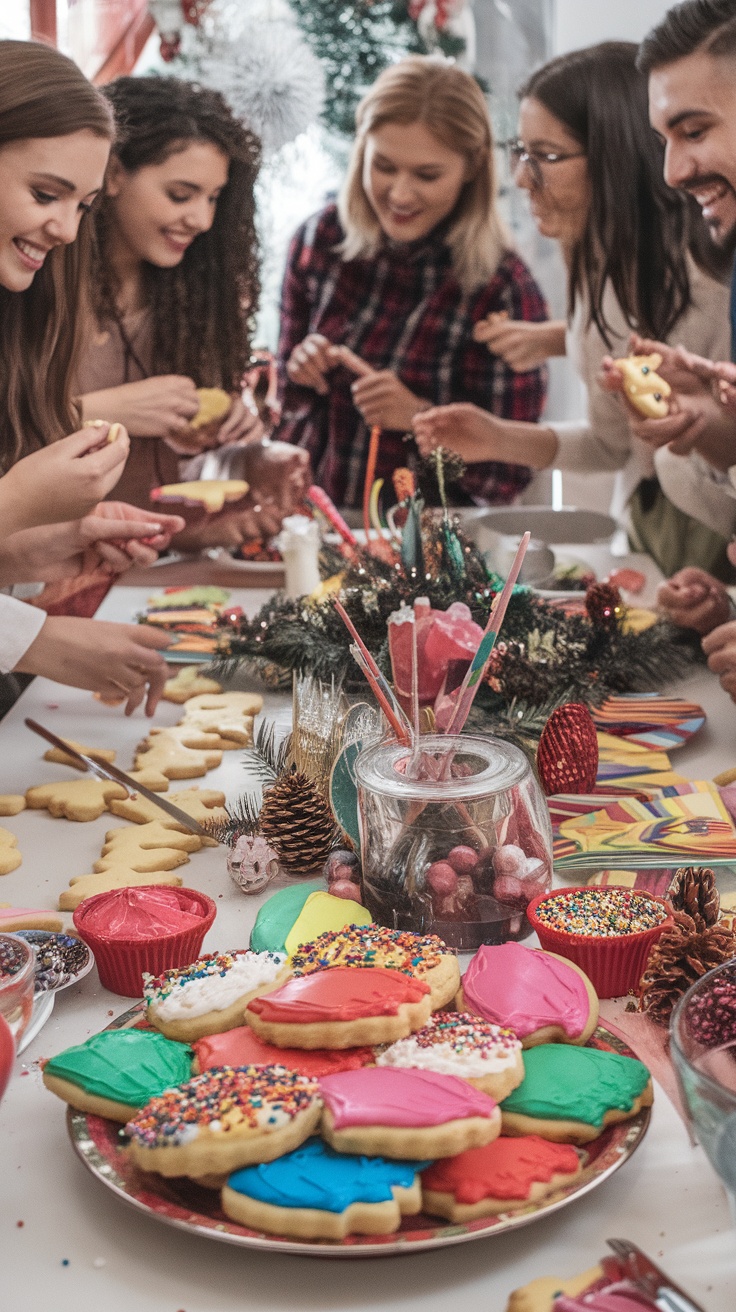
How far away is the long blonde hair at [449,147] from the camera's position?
300 cm

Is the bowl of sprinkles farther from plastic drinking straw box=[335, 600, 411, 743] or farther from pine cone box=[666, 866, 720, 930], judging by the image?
plastic drinking straw box=[335, 600, 411, 743]

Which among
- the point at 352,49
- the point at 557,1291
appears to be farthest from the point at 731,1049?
the point at 352,49

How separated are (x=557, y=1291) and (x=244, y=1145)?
0.54 ft

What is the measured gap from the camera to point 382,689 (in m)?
1.05

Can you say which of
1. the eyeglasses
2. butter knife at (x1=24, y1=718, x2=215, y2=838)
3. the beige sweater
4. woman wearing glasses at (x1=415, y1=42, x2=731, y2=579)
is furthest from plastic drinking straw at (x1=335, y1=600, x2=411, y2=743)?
the eyeglasses

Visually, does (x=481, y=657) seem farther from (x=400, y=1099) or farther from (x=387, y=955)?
(x=400, y=1099)

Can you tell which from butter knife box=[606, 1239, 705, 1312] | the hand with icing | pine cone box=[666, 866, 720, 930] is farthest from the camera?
the hand with icing

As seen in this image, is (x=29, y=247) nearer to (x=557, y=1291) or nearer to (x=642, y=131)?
(x=642, y=131)

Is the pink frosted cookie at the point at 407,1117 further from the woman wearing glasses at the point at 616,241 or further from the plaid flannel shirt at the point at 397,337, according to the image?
the plaid flannel shirt at the point at 397,337

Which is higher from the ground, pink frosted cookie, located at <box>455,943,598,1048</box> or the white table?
pink frosted cookie, located at <box>455,943,598,1048</box>

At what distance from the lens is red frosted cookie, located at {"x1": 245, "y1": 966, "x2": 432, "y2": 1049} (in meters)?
0.71

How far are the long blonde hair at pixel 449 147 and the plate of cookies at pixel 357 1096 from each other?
2.64 metres

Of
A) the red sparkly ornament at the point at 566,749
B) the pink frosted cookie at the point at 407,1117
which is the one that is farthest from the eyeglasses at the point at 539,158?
the pink frosted cookie at the point at 407,1117

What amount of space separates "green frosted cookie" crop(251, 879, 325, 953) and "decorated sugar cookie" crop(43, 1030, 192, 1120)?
143mm
